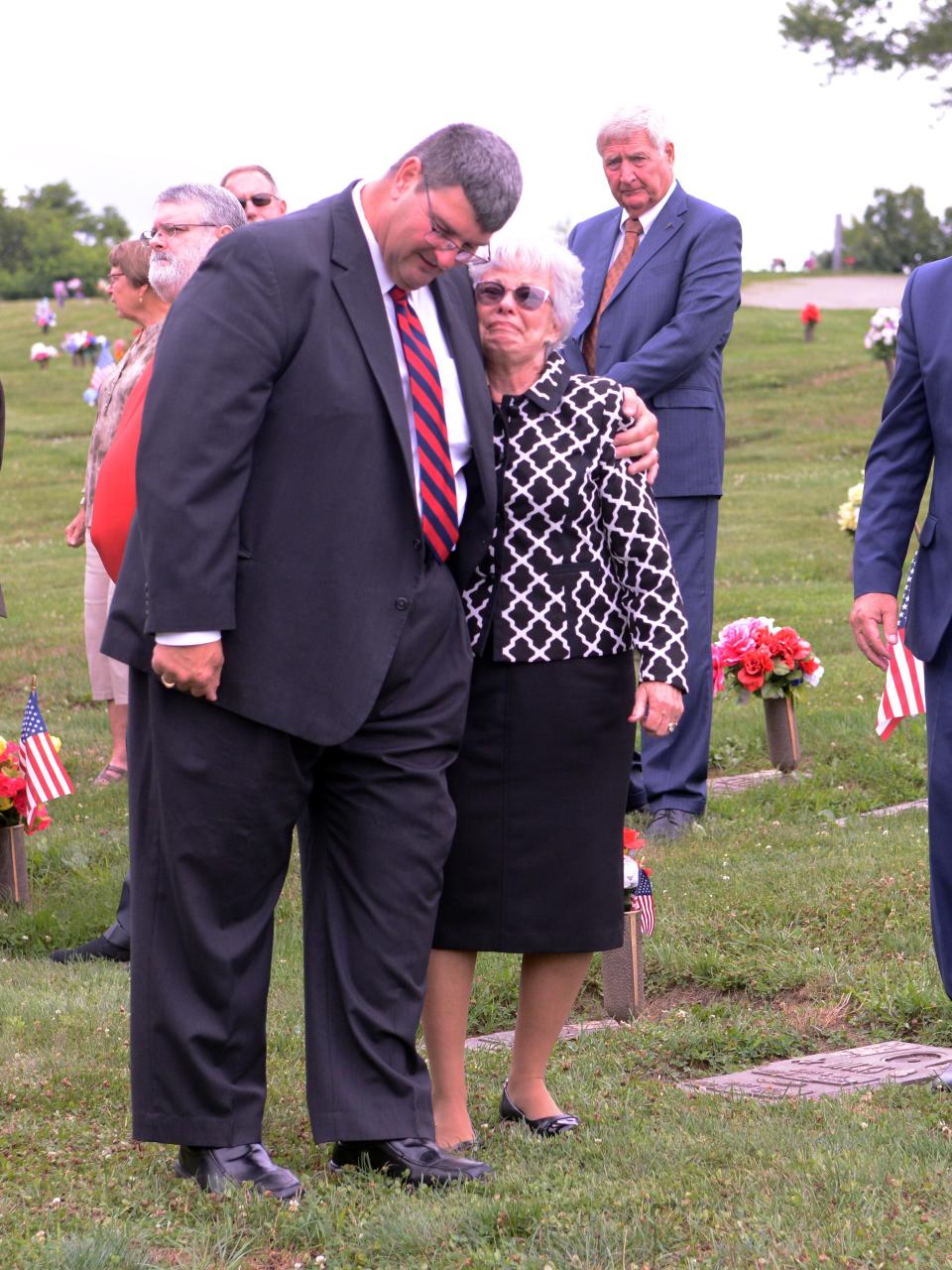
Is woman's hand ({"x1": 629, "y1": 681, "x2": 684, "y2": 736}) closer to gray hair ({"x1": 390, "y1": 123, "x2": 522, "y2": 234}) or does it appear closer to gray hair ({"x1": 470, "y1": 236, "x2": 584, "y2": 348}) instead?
gray hair ({"x1": 470, "y1": 236, "x2": 584, "y2": 348})

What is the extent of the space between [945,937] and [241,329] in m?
2.40

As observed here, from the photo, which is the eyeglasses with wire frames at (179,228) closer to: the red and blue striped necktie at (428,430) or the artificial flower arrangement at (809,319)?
the red and blue striped necktie at (428,430)

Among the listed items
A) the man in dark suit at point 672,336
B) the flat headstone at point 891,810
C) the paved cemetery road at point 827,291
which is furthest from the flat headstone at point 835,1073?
the paved cemetery road at point 827,291

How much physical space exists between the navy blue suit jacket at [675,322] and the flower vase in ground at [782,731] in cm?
148

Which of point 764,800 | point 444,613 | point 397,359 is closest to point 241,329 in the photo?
point 397,359

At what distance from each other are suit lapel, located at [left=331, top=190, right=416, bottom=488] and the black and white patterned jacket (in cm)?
42

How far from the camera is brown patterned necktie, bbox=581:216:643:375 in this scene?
24.2ft

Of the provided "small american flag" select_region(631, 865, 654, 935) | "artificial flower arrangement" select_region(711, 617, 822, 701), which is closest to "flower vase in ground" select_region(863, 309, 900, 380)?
"artificial flower arrangement" select_region(711, 617, 822, 701)

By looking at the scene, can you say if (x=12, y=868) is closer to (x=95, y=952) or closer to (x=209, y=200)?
(x=95, y=952)

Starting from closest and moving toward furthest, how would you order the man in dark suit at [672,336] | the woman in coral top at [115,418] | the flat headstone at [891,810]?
the woman in coral top at [115,418]
the man in dark suit at [672,336]
the flat headstone at [891,810]

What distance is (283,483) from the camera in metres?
3.78

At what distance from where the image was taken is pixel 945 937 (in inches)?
184

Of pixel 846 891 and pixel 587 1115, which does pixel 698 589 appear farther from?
pixel 587 1115

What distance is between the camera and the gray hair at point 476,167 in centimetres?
377
